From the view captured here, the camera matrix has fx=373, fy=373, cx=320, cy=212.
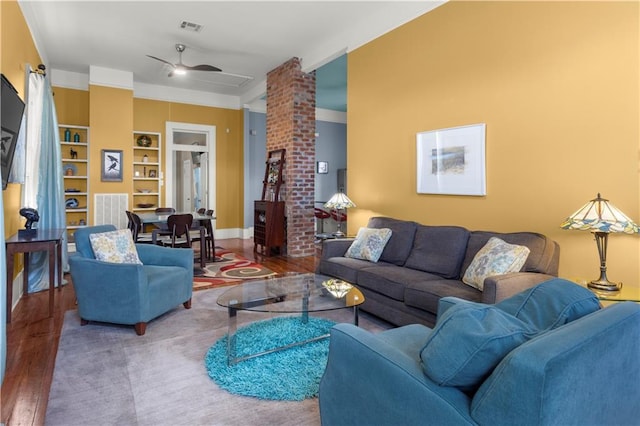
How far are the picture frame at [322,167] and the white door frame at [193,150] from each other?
8.82ft

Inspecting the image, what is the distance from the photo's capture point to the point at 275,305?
268cm

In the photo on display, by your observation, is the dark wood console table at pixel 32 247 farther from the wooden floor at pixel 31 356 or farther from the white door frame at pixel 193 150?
the white door frame at pixel 193 150

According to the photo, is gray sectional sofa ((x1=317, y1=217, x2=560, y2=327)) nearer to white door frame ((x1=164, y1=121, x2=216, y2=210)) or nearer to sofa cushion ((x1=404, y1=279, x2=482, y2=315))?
sofa cushion ((x1=404, y1=279, x2=482, y2=315))

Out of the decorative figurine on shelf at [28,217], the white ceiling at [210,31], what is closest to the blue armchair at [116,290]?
the decorative figurine on shelf at [28,217]

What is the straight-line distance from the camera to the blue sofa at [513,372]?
962mm

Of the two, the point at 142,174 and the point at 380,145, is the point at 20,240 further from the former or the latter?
the point at 142,174

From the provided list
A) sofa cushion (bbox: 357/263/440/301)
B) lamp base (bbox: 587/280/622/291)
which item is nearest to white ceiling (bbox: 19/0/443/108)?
sofa cushion (bbox: 357/263/440/301)

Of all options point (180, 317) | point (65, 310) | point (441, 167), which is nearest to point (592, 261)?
point (441, 167)

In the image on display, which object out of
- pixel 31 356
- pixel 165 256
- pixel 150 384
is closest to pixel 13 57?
pixel 165 256

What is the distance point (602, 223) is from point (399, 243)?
1.77 m

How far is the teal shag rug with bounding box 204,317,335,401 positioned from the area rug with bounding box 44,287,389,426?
60mm

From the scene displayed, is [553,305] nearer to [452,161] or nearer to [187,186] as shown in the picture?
[452,161]

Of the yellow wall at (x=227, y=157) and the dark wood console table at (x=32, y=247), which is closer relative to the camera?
the dark wood console table at (x=32, y=247)

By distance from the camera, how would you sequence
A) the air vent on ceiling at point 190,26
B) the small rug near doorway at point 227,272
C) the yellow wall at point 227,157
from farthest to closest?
the yellow wall at point 227,157, the air vent on ceiling at point 190,26, the small rug near doorway at point 227,272
